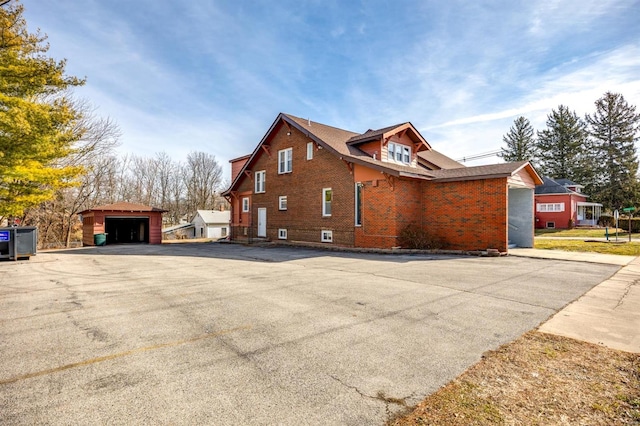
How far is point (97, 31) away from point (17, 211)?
8.85m

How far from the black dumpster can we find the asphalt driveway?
19.8 ft

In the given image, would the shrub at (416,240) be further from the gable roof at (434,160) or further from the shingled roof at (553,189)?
the shingled roof at (553,189)

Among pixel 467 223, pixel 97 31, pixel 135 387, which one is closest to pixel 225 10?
pixel 97 31

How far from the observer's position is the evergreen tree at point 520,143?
5069 cm

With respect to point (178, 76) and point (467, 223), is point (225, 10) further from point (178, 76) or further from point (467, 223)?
point (467, 223)

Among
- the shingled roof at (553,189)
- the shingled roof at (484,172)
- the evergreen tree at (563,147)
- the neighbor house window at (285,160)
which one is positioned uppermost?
the evergreen tree at (563,147)

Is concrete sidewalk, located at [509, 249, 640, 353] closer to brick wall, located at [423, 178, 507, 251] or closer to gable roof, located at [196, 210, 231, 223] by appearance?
brick wall, located at [423, 178, 507, 251]

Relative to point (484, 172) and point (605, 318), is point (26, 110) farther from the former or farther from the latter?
point (484, 172)

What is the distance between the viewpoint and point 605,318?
17.2 ft

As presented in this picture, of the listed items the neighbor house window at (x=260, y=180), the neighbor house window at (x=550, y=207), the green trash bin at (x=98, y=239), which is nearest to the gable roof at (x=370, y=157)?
the neighbor house window at (x=260, y=180)

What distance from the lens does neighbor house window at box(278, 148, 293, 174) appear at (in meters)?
21.3

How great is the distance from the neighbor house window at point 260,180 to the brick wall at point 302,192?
0.34m

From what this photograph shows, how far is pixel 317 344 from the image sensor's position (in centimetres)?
411

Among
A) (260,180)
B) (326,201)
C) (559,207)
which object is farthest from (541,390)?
(559,207)
